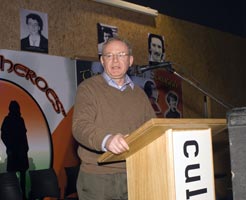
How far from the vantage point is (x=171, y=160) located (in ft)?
5.24

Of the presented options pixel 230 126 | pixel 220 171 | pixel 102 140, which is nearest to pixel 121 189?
pixel 102 140

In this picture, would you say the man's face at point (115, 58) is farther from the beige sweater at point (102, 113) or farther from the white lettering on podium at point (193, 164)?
the white lettering on podium at point (193, 164)

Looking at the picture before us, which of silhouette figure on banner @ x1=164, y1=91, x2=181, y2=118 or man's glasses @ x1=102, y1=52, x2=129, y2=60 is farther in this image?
silhouette figure on banner @ x1=164, y1=91, x2=181, y2=118

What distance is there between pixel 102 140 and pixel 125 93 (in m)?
0.62

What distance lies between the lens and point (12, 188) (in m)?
3.61

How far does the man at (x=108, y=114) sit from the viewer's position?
7.11 feet

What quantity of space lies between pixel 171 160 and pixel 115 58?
0.88m

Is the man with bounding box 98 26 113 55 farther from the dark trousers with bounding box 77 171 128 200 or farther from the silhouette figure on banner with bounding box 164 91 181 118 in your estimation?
the dark trousers with bounding box 77 171 128 200

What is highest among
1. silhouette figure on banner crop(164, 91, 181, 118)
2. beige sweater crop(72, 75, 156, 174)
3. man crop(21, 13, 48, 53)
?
man crop(21, 13, 48, 53)

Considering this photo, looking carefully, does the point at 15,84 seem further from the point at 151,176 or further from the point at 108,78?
the point at 151,176

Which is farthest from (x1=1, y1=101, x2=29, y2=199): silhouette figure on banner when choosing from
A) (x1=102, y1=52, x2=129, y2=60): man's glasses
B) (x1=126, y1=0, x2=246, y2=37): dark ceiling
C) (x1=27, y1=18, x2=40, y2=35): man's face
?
(x1=126, y1=0, x2=246, y2=37): dark ceiling

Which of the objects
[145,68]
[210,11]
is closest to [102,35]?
[210,11]

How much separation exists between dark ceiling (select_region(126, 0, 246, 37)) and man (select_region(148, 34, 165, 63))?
0.45 m

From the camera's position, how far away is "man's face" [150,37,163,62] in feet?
20.2
